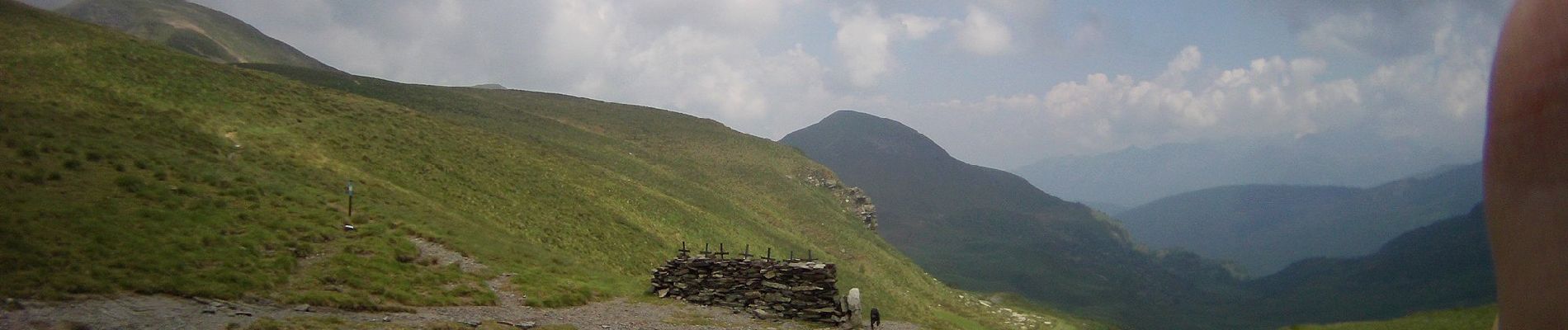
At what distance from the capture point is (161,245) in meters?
18.9

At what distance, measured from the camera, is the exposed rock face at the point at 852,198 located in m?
94.8

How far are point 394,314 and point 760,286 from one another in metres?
11.9

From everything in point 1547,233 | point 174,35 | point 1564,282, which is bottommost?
point 1564,282

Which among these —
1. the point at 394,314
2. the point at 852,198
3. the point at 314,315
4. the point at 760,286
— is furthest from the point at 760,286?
the point at 852,198

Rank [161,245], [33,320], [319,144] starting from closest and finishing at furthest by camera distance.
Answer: [33,320]
[161,245]
[319,144]

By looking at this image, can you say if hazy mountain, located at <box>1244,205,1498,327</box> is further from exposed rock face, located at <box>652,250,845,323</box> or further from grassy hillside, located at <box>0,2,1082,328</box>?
exposed rock face, located at <box>652,250,845,323</box>

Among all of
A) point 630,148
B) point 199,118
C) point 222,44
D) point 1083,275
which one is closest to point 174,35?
point 222,44

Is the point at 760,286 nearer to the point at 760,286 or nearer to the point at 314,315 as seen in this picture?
the point at 760,286

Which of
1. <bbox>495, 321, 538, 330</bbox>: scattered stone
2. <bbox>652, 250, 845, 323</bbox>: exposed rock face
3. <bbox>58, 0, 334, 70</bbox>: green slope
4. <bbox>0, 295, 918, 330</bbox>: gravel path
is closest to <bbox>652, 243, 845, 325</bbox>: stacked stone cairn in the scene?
<bbox>652, 250, 845, 323</bbox>: exposed rock face

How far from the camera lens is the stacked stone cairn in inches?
974

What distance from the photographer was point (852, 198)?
326 ft

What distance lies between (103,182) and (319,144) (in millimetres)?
15229

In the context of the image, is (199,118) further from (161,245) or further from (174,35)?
(174,35)

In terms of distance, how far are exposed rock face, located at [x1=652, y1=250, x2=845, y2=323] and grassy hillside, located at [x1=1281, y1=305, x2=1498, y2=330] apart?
45.8 feet
